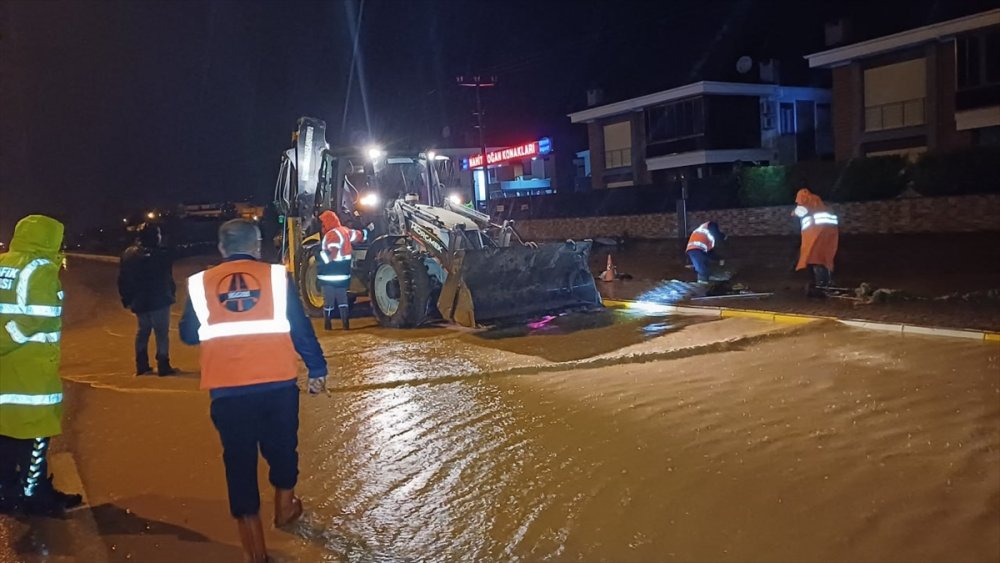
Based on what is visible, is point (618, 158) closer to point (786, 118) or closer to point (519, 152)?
point (519, 152)

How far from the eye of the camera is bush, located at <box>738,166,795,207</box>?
27347 mm

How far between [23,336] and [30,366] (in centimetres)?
20

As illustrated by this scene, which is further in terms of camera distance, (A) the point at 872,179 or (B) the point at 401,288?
(A) the point at 872,179

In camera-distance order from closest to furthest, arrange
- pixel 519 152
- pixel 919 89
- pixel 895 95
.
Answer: pixel 919 89, pixel 895 95, pixel 519 152

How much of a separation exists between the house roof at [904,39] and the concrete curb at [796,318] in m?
21.3

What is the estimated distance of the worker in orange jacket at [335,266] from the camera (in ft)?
40.8

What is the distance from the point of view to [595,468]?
5699mm

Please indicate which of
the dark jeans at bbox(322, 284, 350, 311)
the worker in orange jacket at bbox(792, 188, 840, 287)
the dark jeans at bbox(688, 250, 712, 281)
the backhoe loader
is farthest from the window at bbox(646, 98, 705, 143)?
the dark jeans at bbox(322, 284, 350, 311)

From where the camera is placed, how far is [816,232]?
1219 cm

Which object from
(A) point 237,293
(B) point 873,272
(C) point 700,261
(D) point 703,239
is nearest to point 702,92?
(B) point 873,272

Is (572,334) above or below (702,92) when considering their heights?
below

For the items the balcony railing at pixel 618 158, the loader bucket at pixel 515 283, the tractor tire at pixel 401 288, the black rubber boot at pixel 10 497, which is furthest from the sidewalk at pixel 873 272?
the balcony railing at pixel 618 158

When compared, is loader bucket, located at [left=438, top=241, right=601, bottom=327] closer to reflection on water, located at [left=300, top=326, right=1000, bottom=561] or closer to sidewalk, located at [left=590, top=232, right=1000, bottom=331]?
sidewalk, located at [left=590, top=232, right=1000, bottom=331]

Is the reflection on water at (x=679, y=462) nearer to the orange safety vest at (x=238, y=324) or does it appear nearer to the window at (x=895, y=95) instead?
the orange safety vest at (x=238, y=324)
